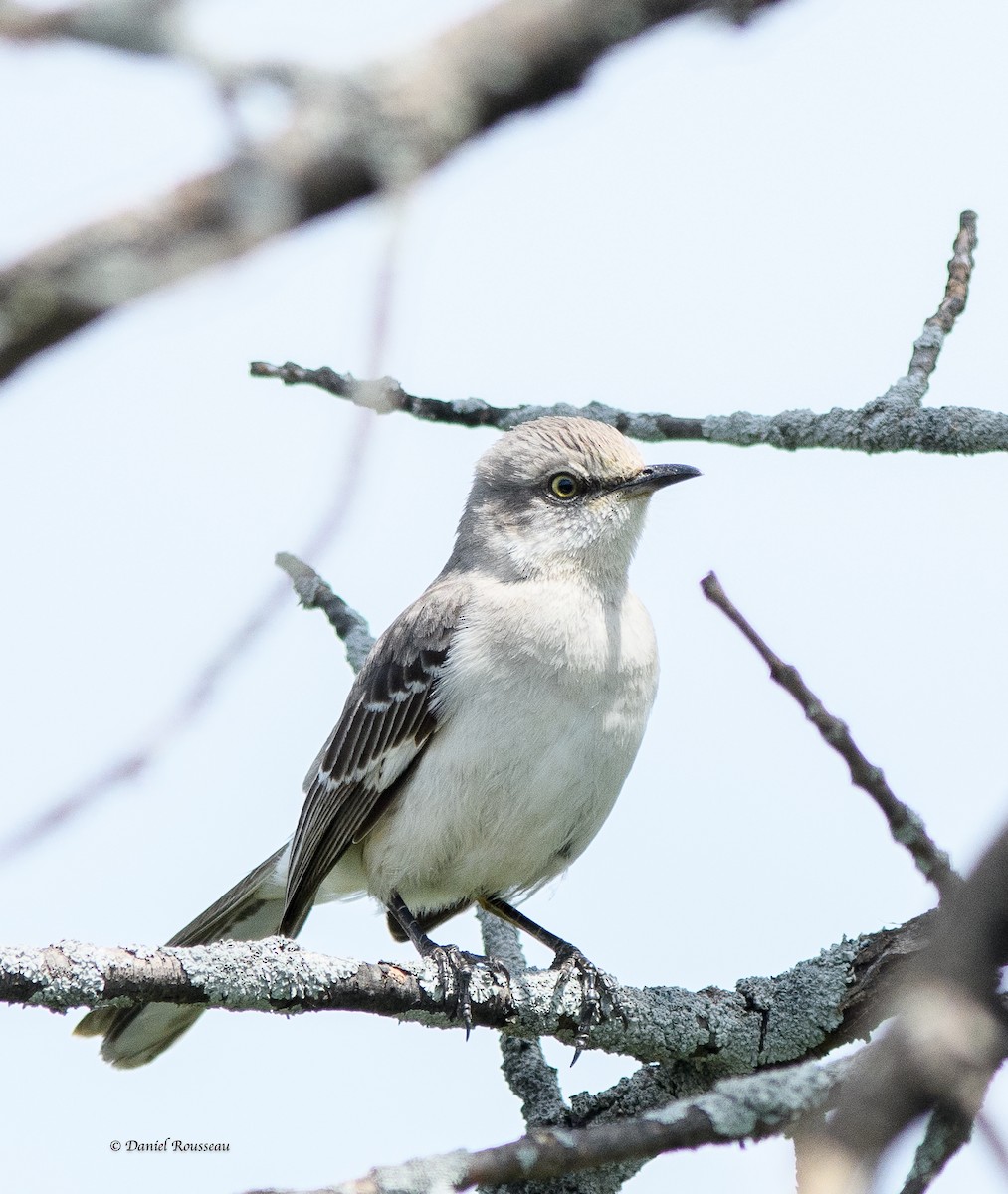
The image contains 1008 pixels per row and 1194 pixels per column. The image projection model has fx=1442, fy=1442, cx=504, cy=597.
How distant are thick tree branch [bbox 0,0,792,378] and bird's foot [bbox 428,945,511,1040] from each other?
150 inches

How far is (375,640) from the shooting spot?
23.9 feet

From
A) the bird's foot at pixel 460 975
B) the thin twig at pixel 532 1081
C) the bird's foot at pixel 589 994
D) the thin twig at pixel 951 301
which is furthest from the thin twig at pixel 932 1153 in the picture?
the thin twig at pixel 951 301

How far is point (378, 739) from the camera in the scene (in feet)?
21.4

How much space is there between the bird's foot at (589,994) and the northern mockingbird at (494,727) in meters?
0.02

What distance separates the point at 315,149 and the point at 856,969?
13.6ft

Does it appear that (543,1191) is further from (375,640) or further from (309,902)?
(375,640)

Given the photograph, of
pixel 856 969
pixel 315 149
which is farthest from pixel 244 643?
pixel 856 969

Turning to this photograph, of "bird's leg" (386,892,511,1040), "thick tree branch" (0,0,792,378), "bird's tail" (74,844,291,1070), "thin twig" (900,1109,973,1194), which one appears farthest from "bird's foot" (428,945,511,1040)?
"thick tree branch" (0,0,792,378)

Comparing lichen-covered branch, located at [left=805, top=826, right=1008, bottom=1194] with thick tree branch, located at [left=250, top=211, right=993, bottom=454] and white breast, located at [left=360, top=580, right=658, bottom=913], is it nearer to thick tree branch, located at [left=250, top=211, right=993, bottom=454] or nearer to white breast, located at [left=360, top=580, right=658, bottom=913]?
thick tree branch, located at [left=250, top=211, right=993, bottom=454]

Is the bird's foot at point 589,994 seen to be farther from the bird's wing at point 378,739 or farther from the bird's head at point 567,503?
the bird's head at point 567,503

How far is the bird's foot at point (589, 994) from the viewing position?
5.20 m

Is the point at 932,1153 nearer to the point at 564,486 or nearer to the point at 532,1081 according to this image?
the point at 532,1081

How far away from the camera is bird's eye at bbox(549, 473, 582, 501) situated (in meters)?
6.89

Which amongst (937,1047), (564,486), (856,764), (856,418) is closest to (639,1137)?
(856,764)
